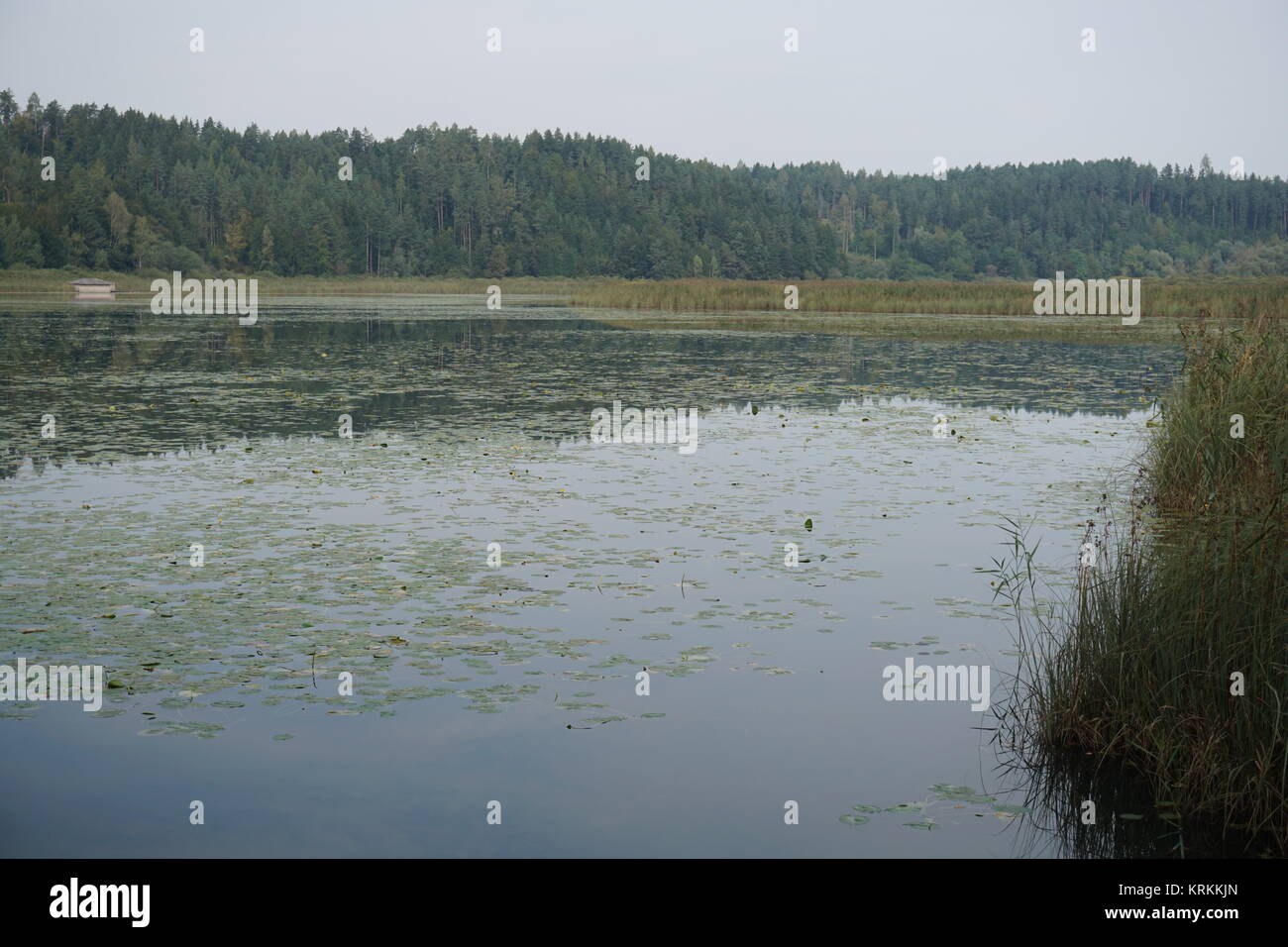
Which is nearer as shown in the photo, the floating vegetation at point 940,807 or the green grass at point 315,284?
the floating vegetation at point 940,807

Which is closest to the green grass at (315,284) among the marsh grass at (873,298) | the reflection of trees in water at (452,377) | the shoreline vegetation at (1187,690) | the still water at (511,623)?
the marsh grass at (873,298)

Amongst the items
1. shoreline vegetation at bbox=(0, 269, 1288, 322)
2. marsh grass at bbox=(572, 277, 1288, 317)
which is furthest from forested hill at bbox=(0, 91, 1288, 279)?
marsh grass at bbox=(572, 277, 1288, 317)

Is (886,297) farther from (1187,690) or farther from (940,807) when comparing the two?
(940,807)

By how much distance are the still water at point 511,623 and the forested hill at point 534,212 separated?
9537cm

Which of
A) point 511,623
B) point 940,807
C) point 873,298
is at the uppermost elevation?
point 873,298

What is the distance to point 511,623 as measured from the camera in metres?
7.77

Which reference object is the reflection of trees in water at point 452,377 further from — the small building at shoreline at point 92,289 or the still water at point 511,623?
the small building at shoreline at point 92,289

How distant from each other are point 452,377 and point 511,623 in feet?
56.1

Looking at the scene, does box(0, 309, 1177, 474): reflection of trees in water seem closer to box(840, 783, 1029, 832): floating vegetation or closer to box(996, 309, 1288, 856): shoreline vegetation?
box(996, 309, 1288, 856): shoreline vegetation

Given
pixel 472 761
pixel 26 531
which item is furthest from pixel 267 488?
pixel 472 761

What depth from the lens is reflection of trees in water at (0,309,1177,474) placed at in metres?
17.3

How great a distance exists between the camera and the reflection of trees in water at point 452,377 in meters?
17.3

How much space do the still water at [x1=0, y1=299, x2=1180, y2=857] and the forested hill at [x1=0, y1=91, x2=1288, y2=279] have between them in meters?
95.4

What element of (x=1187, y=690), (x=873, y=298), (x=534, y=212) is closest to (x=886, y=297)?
(x=873, y=298)
